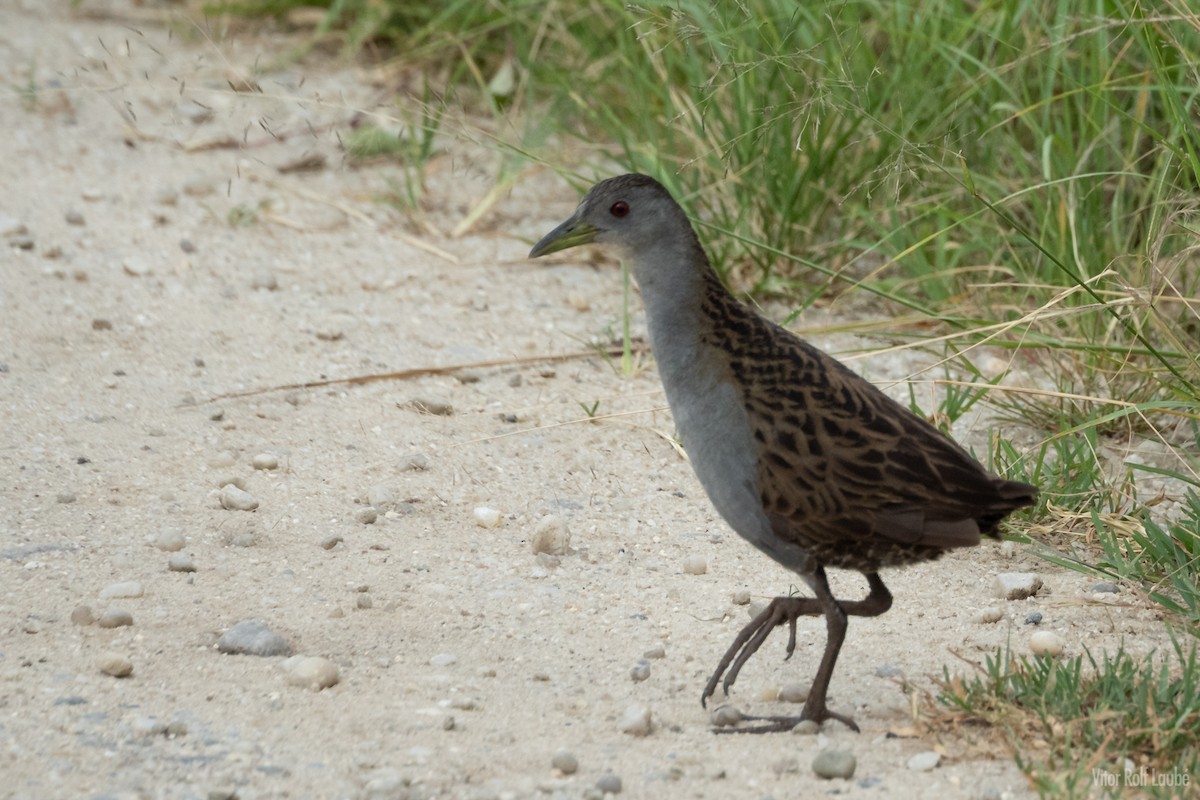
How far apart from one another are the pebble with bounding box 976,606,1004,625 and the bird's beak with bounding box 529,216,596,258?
4.44 ft

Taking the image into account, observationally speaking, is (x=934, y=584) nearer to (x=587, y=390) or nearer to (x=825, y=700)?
(x=825, y=700)

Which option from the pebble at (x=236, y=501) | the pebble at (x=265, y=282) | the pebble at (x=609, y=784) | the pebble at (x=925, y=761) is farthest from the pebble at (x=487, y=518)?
the pebble at (x=265, y=282)

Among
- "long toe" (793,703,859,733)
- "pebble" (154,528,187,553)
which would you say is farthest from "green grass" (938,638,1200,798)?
"pebble" (154,528,187,553)

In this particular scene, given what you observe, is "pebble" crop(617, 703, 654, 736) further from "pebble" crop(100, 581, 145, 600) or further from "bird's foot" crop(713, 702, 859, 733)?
"pebble" crop(100, 581, 145, 600)

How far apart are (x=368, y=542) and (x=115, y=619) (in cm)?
81

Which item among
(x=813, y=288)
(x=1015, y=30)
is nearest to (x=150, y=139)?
(x=813, y=288)

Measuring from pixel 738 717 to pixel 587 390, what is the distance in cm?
212

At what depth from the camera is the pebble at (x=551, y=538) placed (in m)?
4.15

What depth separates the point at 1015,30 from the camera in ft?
19.3

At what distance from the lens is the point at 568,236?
3830 millimetres

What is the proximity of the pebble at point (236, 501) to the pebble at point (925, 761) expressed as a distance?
2.09 m

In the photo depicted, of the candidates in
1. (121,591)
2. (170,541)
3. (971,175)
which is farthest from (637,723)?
(971,175)

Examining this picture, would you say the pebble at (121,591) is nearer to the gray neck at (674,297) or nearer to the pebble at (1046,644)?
the gray neck at (674,297)

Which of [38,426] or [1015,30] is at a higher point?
[1015,30]
